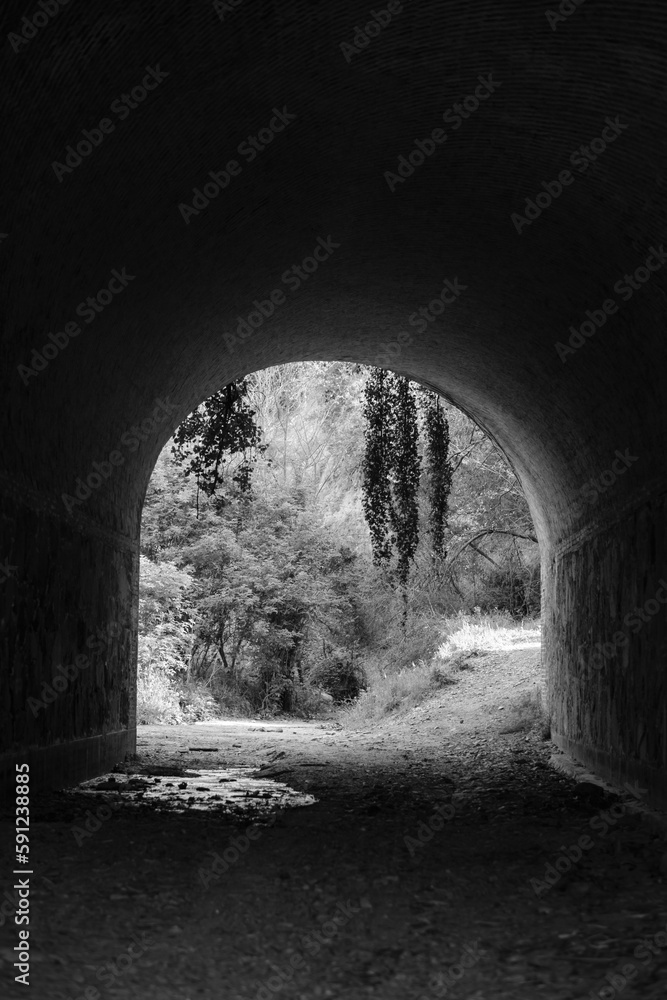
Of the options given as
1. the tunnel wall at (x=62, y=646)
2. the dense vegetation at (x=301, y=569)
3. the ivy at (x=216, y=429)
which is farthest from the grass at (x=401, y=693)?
the tunnel wall at (x=62, y=646)

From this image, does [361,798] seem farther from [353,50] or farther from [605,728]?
[353,50]

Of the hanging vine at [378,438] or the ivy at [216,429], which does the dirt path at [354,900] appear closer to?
the ivy at [216,429]

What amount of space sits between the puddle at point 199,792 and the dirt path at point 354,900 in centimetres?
21

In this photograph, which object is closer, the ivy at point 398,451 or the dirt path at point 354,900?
the dirt path at point 354,900

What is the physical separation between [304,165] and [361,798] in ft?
16.4

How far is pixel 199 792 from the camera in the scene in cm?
838

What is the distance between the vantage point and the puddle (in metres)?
7.45

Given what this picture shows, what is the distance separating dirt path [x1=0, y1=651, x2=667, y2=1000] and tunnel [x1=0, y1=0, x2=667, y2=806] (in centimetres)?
126

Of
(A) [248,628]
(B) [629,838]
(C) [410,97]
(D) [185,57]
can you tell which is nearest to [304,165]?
(C) [410,97]

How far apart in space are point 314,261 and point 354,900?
598cm

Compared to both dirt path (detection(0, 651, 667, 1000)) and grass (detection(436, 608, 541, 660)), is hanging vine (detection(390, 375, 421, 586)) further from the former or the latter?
dirt path (detection(0, 651, 667, 1000))

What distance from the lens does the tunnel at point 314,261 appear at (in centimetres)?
516

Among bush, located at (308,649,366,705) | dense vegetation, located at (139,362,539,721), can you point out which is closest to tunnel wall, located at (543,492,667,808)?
dense vegetation, located at (139,362,539,721)

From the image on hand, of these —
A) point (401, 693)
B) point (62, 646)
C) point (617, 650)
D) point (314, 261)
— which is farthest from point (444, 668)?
point (62, 646)
